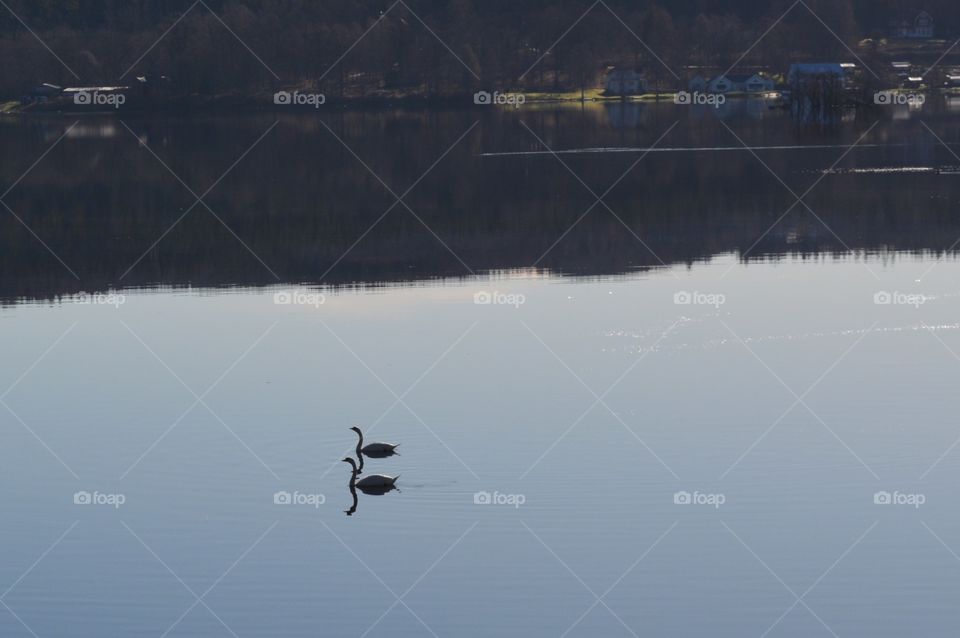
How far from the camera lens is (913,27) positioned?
4680 inches

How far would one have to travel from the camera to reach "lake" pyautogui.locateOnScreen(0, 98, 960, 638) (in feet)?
36.4

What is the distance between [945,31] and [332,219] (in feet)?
317

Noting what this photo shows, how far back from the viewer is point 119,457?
1452 cm

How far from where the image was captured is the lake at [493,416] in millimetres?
11086

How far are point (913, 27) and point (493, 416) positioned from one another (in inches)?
4312

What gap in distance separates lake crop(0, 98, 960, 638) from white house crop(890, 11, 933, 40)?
89374mm

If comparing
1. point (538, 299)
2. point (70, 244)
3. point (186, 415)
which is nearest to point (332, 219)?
point (70, 244)

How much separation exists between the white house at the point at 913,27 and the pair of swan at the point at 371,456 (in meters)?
110

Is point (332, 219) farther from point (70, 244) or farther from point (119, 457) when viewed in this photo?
point (119, 457)
